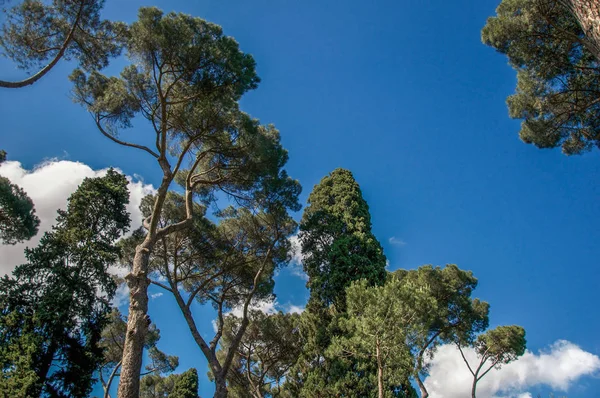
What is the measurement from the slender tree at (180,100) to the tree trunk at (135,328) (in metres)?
0.02

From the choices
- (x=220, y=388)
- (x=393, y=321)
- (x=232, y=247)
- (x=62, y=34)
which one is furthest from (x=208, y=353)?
(x=62, y=34)

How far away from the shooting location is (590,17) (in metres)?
4.11

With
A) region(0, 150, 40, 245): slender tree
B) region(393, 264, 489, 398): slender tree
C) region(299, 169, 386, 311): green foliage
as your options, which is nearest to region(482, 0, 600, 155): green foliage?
region(299, 169, 386, 311): green foliage

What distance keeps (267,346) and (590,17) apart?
1426 centimetres

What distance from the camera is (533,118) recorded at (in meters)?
9.09

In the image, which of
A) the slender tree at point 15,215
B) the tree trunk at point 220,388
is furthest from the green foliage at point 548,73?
the slender tree at point 15,215

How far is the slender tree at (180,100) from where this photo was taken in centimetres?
858

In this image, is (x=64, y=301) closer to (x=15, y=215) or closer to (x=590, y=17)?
(x=15, y=215)

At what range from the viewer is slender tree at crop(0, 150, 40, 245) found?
26.4 feet

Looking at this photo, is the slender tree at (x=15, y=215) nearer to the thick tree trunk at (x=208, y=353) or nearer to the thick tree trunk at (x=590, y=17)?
the thick tree trunk at (x=208, y=353)

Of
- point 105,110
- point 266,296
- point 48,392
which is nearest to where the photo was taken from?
point 48,392

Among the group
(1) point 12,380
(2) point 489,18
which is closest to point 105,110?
(1) point 12,380

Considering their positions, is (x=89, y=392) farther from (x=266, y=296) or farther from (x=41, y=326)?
(x=266, y=296)

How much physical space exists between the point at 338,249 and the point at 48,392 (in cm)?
888
